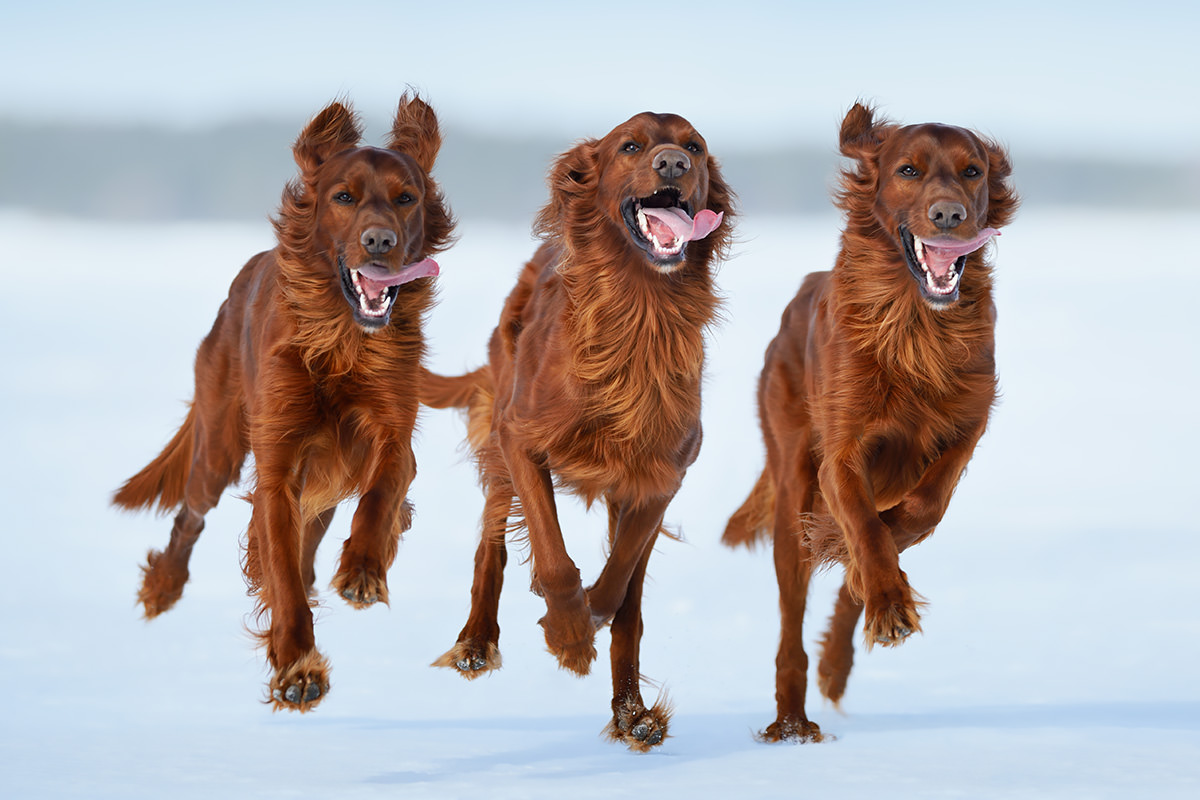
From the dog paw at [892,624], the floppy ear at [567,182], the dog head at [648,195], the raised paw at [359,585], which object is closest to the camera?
the raised paw at [359,585]

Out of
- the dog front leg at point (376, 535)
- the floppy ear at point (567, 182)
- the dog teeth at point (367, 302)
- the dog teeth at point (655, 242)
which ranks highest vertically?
the floppy ear at point (567, 182)

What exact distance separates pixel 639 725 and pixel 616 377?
1.31 meters

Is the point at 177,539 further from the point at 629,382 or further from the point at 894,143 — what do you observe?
the point at 894,143

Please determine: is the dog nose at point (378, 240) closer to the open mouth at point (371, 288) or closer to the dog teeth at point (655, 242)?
the open mouth at point (371, 288)

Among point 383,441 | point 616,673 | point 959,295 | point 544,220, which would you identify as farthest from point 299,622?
point 959,295

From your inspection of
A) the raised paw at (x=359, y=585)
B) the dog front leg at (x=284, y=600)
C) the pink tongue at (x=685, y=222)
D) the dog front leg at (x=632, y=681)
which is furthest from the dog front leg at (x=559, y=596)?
the pink tongue at (x=685, y=222)

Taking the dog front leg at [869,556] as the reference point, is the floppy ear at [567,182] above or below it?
above

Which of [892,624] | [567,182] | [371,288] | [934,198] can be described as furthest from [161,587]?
[934,198]

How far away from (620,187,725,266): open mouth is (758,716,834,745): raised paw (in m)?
1.93

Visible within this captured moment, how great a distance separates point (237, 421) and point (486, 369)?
3.70 feet

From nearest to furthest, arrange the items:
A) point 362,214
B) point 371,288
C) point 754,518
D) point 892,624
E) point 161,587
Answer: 1. point 892,624
2. point 362,214
3. point 371,288
4. point 161,587
5. point 754,518

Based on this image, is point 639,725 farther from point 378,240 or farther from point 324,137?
point 324,137

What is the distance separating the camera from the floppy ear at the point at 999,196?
595 cm

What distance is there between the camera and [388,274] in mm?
5512
